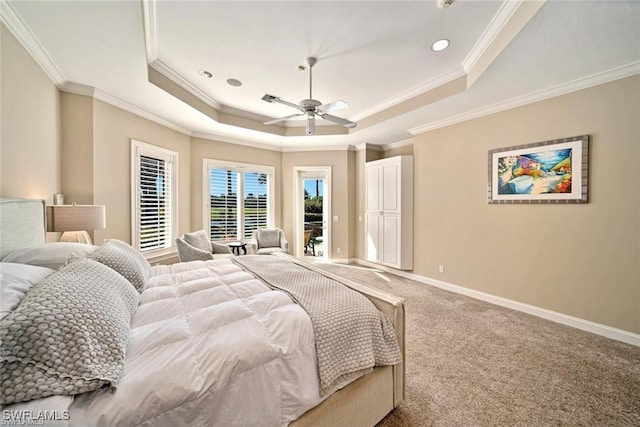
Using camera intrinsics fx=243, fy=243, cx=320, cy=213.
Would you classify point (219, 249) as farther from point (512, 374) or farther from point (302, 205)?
point (512, 374)

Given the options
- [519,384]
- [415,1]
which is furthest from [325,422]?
[415,1]

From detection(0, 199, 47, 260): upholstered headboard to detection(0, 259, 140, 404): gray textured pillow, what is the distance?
1.05 metres

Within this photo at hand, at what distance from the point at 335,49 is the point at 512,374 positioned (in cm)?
345

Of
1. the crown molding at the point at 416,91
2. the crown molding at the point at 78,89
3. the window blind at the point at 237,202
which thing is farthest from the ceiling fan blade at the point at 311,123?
the window blind at the point at 237,202

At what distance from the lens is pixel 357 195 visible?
5.75m

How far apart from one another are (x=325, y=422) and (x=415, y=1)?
304 centimetres

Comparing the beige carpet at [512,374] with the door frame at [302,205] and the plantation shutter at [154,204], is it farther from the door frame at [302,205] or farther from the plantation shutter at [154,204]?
the plantation shutter at [154,204]

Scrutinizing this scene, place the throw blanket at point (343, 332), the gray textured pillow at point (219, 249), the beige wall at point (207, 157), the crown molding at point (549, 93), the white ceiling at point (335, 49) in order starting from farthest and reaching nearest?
the beige wall at point (207, 157)
the gray textured pillow at point (219, 249)
the crown molding at point (549, 93)
the white ceiling at point (335, 49)
the throw blanket at point (343, 332)

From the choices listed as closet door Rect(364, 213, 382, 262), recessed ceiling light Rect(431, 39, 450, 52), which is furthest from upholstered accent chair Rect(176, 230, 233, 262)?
recessed ceiling light Rect(431, 39, 450, 52)

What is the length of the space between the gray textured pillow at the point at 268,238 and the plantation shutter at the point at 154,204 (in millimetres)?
1603

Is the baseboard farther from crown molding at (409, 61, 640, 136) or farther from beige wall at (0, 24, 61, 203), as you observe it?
beige wall at (0, 24, 61, 203)

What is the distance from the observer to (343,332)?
1.35 m

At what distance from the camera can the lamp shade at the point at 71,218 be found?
90.0 inches

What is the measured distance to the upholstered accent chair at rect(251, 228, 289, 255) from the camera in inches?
198
